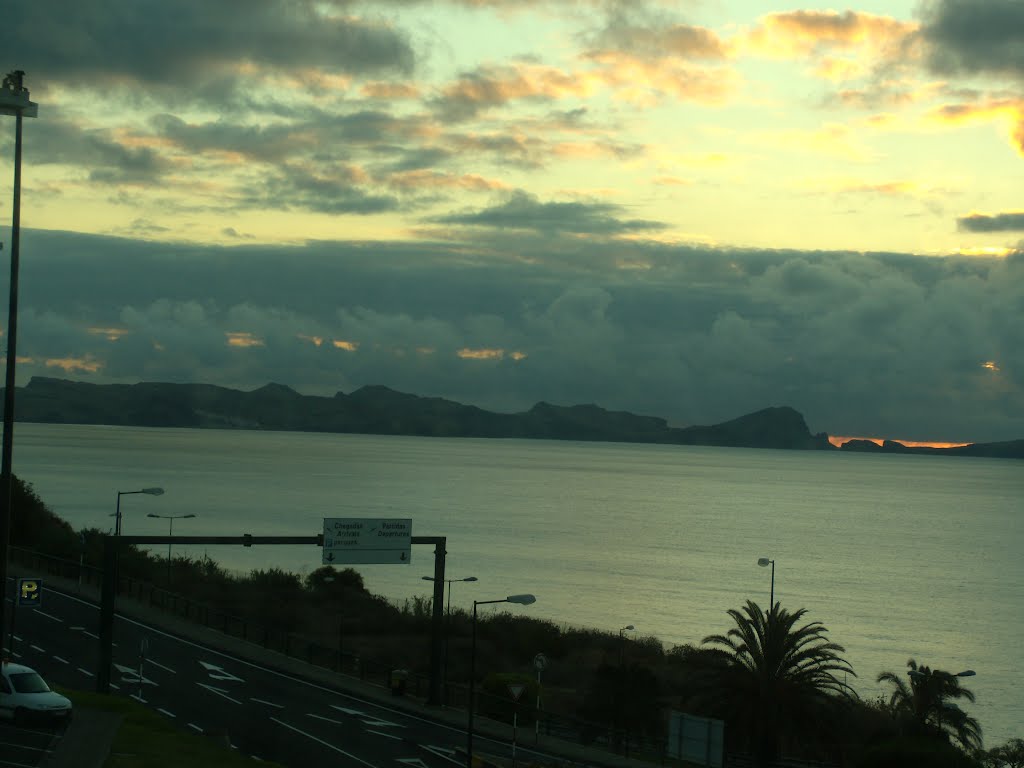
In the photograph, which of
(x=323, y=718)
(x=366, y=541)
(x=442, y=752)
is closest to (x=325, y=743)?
(x=442, y=752)

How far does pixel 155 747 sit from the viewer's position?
1133 inches

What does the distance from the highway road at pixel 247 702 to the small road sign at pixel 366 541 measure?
6260 mm

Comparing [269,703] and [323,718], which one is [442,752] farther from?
[269,703]

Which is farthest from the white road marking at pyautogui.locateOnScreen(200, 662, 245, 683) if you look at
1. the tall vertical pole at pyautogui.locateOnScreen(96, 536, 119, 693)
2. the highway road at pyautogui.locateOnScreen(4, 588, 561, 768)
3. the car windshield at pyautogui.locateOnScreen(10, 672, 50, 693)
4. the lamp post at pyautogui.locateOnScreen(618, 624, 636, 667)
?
the lamp post at pyautogui.locateOnScreen(618, 624, 636, 667)

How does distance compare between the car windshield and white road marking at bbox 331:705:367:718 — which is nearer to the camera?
the car windshield

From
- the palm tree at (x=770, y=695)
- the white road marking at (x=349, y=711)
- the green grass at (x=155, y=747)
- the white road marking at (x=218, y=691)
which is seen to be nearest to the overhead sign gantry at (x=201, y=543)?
the white road marking at (x=349, y=711)

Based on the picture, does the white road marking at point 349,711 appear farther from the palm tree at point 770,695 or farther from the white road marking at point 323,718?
the palm tree at point 770,695

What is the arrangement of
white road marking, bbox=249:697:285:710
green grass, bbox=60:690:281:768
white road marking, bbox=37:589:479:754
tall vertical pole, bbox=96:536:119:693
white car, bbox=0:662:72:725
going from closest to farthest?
green grass, bbox=60:690:281:768, white car, bbox=0:662:72:725, tall vertical pole, bbox=96:536:119:693, white road marking, bbox=249:697:285:710, white road marking, bbox=37:589:479:754

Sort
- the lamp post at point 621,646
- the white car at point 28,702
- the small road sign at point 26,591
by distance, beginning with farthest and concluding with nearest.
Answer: the lamp post at point 621,646
the small road sign at point 26,591
the white car at point 28,702

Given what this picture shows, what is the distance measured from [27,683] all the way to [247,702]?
1426 cm

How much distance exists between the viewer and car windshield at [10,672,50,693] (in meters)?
30.5

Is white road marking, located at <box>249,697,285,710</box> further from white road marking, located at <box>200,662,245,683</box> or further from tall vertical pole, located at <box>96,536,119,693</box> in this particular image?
tall vertical pole, located at <box>96,536,119,693</box>

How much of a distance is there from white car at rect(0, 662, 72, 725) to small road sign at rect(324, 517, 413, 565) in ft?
46.9

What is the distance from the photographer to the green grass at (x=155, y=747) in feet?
87.9
